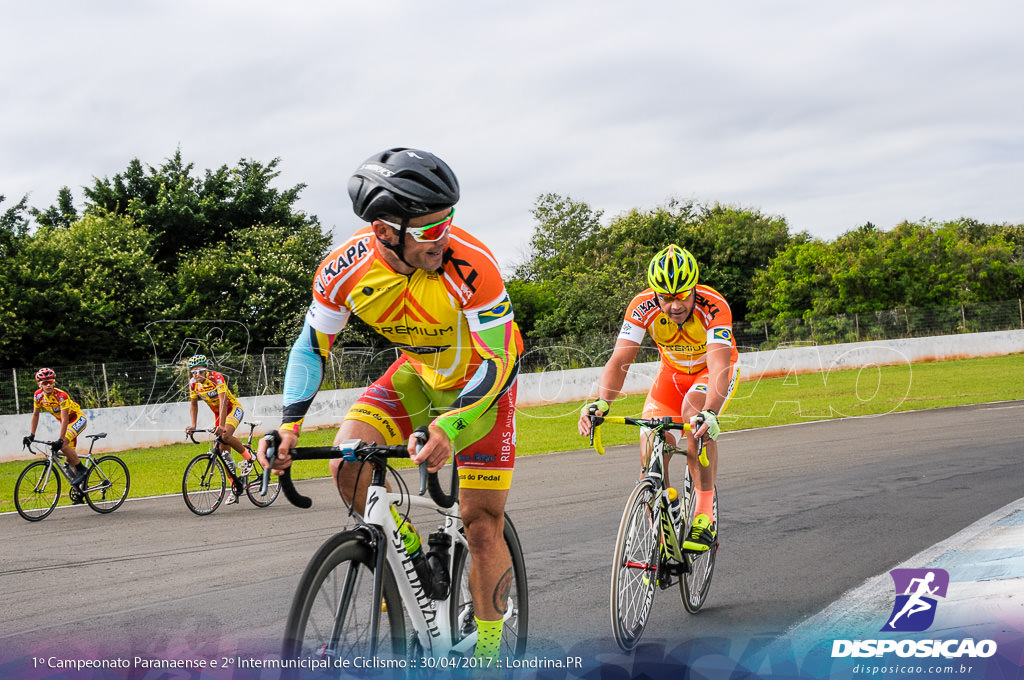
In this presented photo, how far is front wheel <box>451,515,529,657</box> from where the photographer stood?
12.0ft

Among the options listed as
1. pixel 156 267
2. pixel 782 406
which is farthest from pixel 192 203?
pixel 782 406

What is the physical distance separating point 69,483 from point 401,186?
10615mm

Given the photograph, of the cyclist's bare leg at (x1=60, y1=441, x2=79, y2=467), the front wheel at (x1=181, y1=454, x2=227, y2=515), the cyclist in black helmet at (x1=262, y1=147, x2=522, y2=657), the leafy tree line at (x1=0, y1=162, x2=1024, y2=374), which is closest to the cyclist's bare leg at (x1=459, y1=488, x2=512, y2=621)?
the cyclist in black helmet at (x1=262, y1=147, x2=522, y2=657)

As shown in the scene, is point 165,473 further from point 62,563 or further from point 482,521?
point 482,521

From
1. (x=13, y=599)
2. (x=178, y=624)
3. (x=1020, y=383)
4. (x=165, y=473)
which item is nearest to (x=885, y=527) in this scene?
(x=178, y=624)

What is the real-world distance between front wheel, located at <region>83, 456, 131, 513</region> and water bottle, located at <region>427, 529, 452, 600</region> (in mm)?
9259

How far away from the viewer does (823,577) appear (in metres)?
5.80

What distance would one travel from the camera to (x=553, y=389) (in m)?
27.4

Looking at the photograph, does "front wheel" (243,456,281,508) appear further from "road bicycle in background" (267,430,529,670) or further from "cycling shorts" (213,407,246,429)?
"road bicycle in background" (267,430,529,670)

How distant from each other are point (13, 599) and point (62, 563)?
151cm

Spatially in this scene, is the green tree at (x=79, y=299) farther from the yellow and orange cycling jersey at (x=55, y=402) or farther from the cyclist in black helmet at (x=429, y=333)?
the cyclist in black helmet at (x=429, y=333)

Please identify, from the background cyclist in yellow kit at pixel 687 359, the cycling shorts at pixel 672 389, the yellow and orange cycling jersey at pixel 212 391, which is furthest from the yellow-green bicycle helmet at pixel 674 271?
the yellow and orange cycling jersey at pixel 212 391

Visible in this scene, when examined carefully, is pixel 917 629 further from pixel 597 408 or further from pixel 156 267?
pixel 156 267

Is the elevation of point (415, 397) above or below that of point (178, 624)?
above
